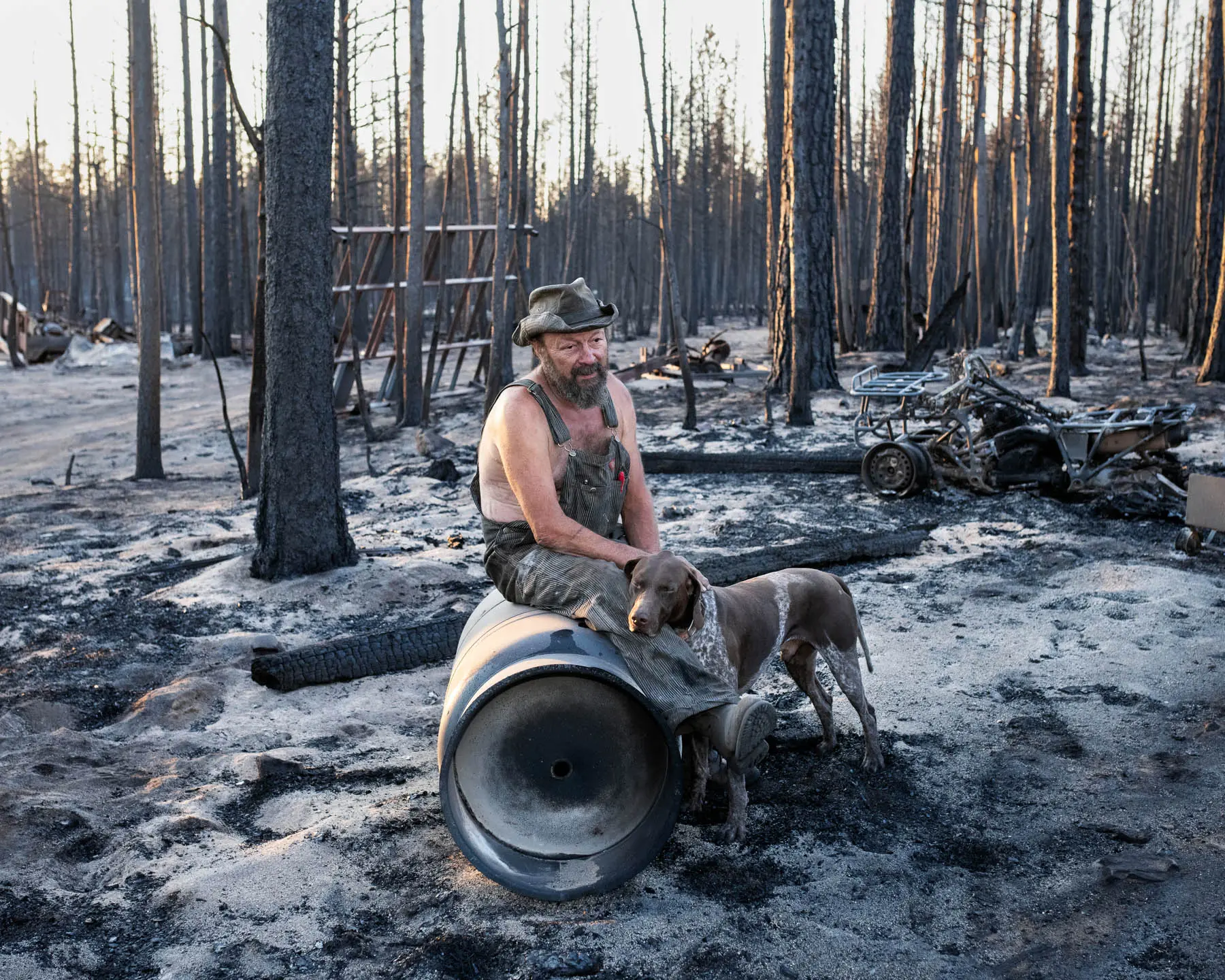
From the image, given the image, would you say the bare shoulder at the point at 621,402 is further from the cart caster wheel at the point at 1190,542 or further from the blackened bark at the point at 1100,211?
the blackened bark at the point at 1100,211

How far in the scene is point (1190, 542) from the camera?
7.24 m

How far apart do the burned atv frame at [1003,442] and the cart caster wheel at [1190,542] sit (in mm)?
1277

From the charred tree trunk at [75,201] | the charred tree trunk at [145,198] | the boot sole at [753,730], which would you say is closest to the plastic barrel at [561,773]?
the boot sole at [753,730]

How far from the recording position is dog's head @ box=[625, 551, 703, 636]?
3404mm

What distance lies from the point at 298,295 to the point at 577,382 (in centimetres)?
344

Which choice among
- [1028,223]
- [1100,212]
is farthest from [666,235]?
[1100,212]

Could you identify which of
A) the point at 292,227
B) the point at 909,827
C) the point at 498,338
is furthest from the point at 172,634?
the point at 498,338

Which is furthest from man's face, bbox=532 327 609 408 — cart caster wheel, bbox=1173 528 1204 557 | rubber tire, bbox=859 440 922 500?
rubber tire, bbox=859 440 922 500

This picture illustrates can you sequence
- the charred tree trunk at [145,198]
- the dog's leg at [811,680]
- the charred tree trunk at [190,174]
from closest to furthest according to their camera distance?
the dog's leg at [811,680] < the charred tree trunk at [145,198] < the charred tree trunk at [190,174]

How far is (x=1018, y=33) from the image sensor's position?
2086cm

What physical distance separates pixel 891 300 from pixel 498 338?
10422 mm

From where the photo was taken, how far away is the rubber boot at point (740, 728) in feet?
11.5

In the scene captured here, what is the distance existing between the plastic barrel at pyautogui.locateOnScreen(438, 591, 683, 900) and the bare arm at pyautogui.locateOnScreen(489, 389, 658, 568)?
0.33 metres

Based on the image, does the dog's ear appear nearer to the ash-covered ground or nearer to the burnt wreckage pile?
the ash-covered ground
